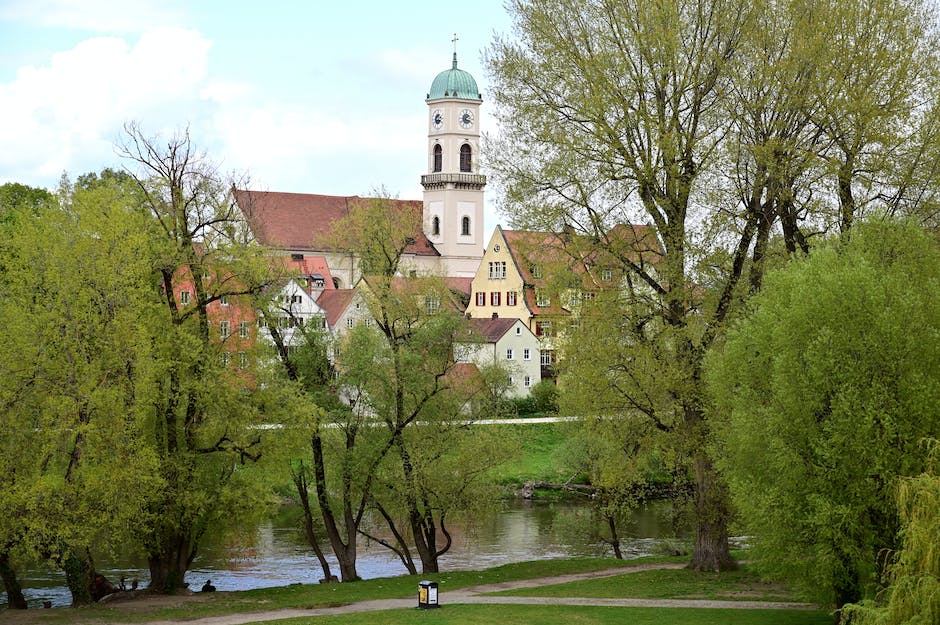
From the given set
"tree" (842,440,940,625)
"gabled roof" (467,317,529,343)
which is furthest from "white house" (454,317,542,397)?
"tree" (842,440,940,625)

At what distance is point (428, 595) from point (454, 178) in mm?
92294

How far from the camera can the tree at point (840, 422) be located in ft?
69.9

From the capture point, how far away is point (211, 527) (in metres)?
32.1

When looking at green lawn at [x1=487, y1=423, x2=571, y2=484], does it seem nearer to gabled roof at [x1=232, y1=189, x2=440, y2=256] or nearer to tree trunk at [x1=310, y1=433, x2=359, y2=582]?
tree trunk at [x1=310, y1=433, x2=359, y2=582]

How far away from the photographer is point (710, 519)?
29703mm

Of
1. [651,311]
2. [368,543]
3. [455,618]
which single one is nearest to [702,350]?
[651,311]

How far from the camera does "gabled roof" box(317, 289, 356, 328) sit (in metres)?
85.4

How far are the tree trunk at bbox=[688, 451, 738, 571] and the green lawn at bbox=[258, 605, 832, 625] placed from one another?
4.81 metres

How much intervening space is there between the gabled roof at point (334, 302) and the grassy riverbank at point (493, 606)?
5230 centimetres

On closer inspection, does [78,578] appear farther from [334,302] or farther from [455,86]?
[455,86]

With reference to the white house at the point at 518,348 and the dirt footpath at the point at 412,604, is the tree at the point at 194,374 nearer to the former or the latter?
the dirt footpath at the point at 412,604

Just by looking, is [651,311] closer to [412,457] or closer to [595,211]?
[595,211]

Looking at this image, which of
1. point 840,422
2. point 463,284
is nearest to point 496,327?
point 463,284

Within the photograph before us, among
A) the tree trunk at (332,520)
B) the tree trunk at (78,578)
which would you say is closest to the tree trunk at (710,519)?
the tree trunk at (332,520)
